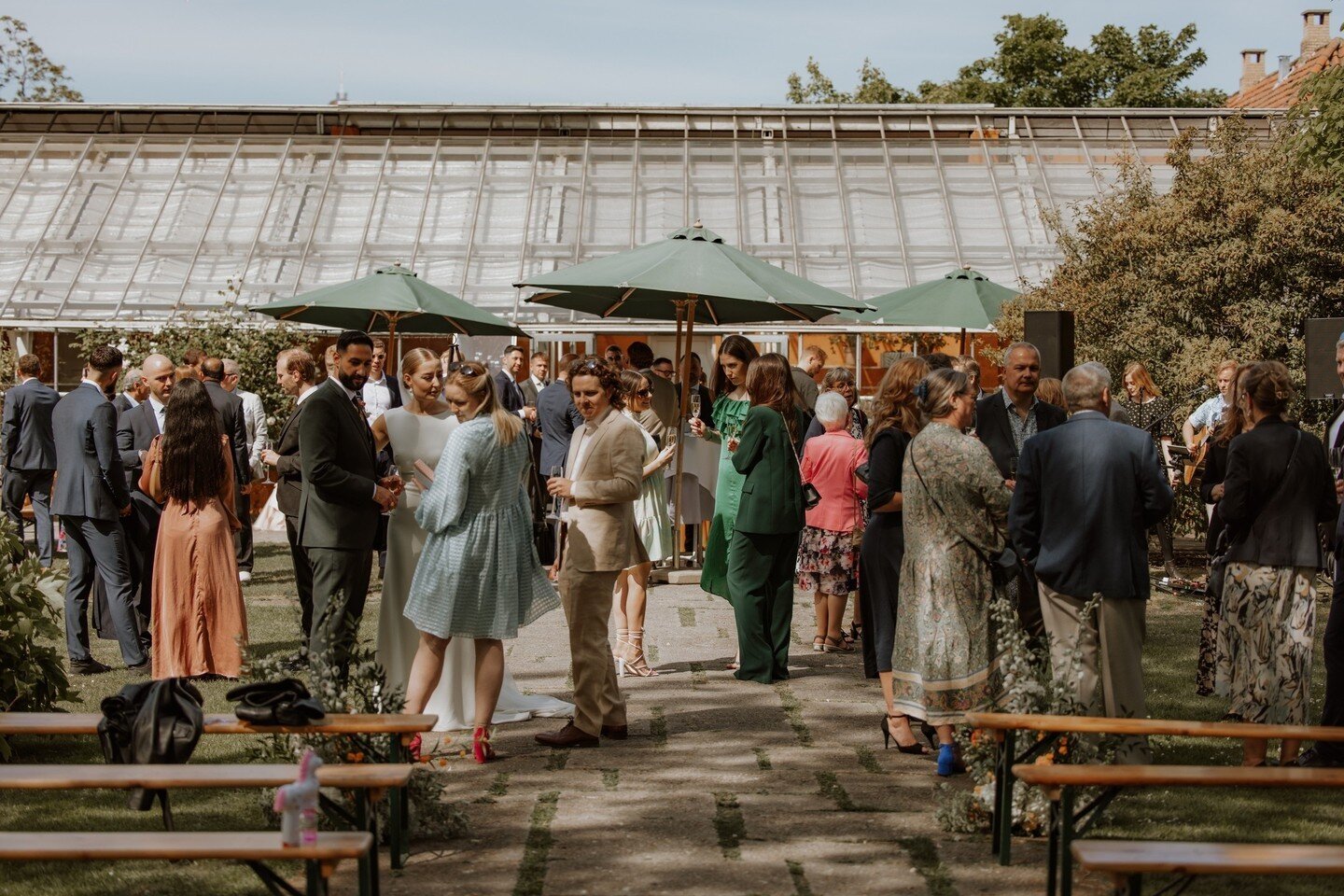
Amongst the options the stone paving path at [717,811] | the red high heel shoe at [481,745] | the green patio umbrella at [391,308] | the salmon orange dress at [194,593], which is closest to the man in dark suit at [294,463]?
the salmon orange dress at [194,593]

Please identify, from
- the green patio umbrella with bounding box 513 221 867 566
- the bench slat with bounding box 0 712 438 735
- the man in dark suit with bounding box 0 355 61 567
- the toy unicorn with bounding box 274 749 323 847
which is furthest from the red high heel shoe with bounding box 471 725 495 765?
the man in dark suit with bounding box 0 355 61 567

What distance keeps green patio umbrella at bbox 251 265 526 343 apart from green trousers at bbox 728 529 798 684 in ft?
16.7

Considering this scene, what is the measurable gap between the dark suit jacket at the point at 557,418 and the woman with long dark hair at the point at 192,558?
16.3 feet

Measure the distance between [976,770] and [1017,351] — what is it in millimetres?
3098

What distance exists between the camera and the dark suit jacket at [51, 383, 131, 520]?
386 inches

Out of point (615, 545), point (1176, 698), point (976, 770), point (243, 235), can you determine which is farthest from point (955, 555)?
point (243, 235)

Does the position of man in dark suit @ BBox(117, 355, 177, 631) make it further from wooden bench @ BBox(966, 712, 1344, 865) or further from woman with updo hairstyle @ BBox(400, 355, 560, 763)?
wooden bench @ BBox(966, 712, 1344, 865)

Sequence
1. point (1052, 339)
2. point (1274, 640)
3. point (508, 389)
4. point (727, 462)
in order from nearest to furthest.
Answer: point (1274, 640) → point (1052, 339) → point (727, 462) → point (508, 389)

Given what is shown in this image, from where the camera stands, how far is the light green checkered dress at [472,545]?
7.20 metres

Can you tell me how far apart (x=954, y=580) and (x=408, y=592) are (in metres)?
2.92

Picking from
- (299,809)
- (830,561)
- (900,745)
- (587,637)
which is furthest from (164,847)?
(830,561)

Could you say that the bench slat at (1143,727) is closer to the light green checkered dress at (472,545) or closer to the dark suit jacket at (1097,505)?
the dark suit jacket at (1097,505)

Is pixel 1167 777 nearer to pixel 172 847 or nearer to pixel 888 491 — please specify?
pixel 172 847

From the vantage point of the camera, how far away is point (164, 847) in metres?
3.99
